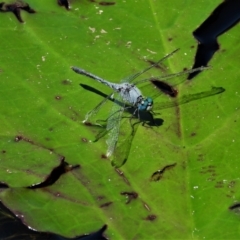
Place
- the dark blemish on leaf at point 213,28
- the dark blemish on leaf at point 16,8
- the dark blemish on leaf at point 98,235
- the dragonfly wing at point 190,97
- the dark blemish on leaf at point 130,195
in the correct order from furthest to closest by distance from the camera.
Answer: the dark blemish on leaf at point 16,8
the dark blemish on leaf at point 213,28
the dragonfly wing at point 190,97
the dark blemish on leaf at point 130,195
the dark blemish on leaf at point 98,235

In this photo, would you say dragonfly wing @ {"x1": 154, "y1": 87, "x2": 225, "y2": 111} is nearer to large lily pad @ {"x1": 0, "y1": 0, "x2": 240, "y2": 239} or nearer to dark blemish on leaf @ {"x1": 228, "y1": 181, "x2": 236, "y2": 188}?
large lily pad @ {"x1": 0, "y1": 0, "x2": 240, "y2": 239}

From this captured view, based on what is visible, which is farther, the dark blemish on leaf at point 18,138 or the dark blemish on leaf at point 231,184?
the dark blemish on leaf at point 18,138

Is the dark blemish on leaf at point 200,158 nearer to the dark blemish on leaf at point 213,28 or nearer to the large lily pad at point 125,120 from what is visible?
the large lily pad at point 125,120

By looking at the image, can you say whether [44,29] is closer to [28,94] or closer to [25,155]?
[28,94]

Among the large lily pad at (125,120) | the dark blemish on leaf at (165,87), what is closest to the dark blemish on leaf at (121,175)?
the large lily pad at (125,120)

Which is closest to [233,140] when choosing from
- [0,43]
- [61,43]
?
[61,43]

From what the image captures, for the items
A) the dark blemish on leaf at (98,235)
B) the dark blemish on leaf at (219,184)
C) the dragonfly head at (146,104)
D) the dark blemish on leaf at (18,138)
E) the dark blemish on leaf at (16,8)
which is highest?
the dark blemish on leaf at (16,8)

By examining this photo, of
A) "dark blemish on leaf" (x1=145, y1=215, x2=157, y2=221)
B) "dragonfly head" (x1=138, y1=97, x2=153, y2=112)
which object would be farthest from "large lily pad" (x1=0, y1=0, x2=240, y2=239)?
"dragonfly head" (x1=138, y1=97, x2=153, y2=112)
